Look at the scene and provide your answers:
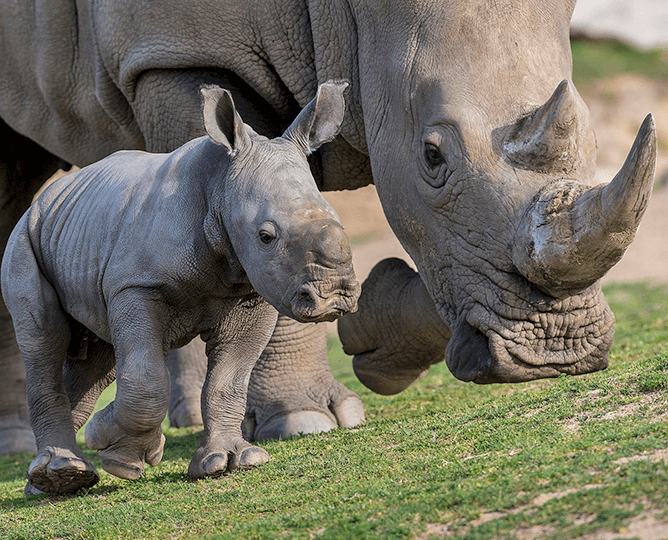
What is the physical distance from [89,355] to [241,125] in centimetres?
146

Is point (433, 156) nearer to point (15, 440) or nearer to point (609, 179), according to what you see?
point (15, 440)

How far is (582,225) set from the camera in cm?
358

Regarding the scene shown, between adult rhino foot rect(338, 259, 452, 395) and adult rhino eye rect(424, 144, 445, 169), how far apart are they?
3.72 feet

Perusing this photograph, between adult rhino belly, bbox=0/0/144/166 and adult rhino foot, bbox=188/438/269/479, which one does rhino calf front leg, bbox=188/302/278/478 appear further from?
adult rhino belly, bbox=0/0/144/166

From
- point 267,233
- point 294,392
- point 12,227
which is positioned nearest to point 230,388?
point 267,233

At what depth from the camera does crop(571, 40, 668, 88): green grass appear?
23578mm

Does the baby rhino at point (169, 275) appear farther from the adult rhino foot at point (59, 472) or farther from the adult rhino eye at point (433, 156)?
the adult rhino eye at point (433, 156)

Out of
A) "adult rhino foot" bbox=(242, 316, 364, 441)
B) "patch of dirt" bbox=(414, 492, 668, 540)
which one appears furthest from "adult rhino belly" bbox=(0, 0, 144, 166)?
"patch of dirt" bbox=(414, 492, 668, 540)

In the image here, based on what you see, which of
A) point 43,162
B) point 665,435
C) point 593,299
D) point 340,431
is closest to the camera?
point 665,435

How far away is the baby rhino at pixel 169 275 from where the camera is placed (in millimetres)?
3703

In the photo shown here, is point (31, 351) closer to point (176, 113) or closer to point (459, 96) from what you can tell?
point (176, 113)

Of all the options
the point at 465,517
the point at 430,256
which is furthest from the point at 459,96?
the point at 465,517

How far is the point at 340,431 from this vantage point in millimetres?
5059

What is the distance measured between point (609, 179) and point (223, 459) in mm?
16363
